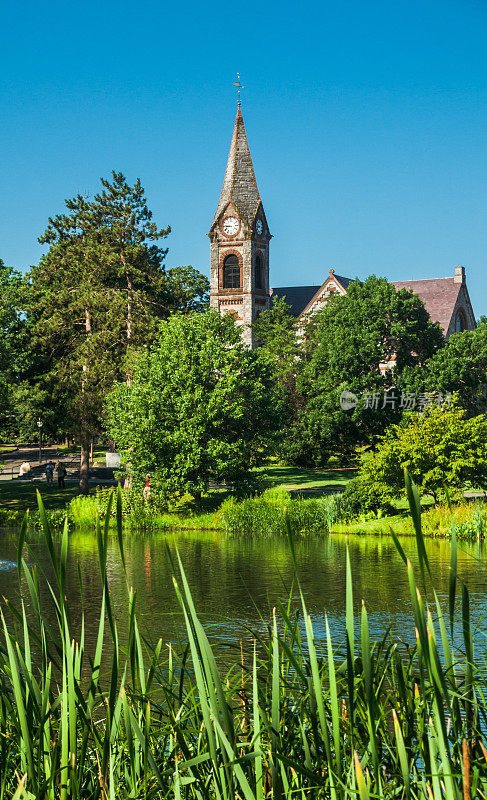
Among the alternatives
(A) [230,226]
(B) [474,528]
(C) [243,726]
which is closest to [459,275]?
(A) [230,226]

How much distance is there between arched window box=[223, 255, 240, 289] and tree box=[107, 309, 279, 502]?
122ft

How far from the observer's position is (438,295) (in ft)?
230

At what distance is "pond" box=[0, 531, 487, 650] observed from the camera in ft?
44.4

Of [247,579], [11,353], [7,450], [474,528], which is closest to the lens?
[247,579]

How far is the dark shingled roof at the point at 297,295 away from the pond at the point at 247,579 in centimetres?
4883

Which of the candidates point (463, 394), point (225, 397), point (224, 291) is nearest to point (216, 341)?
point (225, 397)

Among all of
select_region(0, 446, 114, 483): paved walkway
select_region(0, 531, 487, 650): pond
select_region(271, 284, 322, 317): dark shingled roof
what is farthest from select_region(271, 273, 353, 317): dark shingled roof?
select_region(0, 531, 487, 650): pond

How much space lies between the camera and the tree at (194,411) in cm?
3006

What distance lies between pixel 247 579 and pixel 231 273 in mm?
54142

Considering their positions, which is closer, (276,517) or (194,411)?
(276,517)

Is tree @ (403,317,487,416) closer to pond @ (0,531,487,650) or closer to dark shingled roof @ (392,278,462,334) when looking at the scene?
pond @ (0,531,487,650)

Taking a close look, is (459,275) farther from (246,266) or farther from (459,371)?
(459,371)

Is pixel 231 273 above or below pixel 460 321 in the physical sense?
above

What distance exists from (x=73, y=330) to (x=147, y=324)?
14.6 ft
